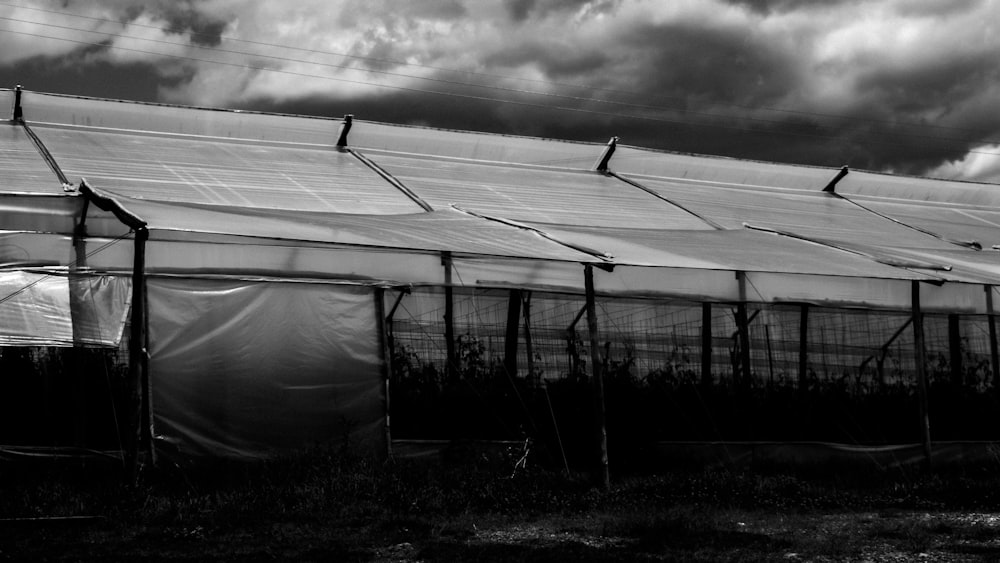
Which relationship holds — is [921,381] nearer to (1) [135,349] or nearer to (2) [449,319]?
(2) [449,319]

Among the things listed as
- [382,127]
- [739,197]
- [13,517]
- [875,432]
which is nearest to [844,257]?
[875,432]

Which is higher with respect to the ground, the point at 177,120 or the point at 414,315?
the point at 177,120

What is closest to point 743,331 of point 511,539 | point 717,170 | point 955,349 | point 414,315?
point 955,349

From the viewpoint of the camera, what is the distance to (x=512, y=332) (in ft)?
37.1

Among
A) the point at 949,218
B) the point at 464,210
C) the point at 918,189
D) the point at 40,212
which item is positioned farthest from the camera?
the point at 918,189

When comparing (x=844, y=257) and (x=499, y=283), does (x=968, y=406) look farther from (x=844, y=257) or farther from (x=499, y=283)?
(x=499, y=283)

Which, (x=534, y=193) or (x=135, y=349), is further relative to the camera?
(x=534, y=193)

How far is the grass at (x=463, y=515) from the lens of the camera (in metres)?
7.17

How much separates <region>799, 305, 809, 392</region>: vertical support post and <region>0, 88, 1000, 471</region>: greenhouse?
0.02 m

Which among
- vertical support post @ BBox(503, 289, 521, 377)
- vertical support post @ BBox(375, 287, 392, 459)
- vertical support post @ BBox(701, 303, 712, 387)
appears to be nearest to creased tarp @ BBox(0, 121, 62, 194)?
vertical support post @ BBox(375, 287, 392, 459)

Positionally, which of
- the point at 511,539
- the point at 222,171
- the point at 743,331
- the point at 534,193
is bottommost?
the point at 511,539

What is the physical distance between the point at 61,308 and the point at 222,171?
427 centimetres

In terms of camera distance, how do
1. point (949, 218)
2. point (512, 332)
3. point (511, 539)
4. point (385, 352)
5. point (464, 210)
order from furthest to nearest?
point (949, 218)
point (464, 210)
point (512, 332)
point (385, 352)
point (511, 539)

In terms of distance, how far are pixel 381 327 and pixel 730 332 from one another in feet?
13.3
